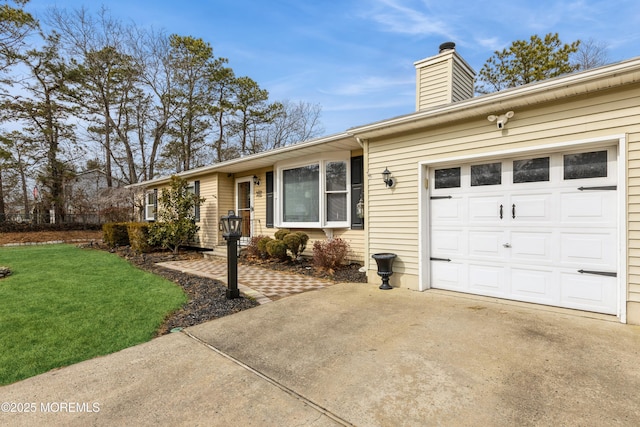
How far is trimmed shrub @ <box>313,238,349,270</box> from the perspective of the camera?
261 inches

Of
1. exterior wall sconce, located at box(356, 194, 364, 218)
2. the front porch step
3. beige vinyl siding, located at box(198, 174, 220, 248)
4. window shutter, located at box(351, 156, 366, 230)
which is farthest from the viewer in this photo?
beige vinyl siding, located at box(198, 174, 220, 248)

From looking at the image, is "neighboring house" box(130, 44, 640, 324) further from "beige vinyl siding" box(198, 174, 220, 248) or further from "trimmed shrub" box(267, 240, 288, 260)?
"beige vinyl siding" box(198, 174, 220, 248)

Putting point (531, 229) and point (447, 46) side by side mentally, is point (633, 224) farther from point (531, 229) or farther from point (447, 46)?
point (447, 46)

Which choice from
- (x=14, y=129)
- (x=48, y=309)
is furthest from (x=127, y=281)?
(x=14, y=129)

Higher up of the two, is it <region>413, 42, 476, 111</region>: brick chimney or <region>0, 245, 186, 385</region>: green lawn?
<region>413, 42, 476, 111</region>: brick chimney

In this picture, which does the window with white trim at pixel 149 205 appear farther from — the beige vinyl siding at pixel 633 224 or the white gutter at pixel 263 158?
the beige vinyl siding at pixel 633 224

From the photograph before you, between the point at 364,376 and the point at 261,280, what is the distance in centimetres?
386

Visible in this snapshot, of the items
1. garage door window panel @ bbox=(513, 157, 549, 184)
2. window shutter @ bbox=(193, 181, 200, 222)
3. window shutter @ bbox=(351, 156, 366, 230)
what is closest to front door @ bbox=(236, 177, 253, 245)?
window shutter @ bbox=(193, 181, 200, 222)

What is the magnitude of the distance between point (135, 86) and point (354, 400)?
2333 centimetres

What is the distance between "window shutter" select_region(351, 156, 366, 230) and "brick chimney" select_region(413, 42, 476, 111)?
176 centimetres

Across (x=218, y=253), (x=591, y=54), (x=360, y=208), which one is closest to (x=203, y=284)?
(x=360, y=208)

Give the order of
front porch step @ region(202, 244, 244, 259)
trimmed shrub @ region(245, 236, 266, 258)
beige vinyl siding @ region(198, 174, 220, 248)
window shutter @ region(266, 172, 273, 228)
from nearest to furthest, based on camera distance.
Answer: trimmed shrub @ region(245, 236, 266, 258), window shutter @ region(266, 172, 273, 228), front porch step @ region(202, 244, 244, 259), beige vinyl siding @ region(198, 174, 220, 248)

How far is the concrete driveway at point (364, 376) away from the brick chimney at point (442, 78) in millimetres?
4637

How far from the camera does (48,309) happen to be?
13.8 feet
